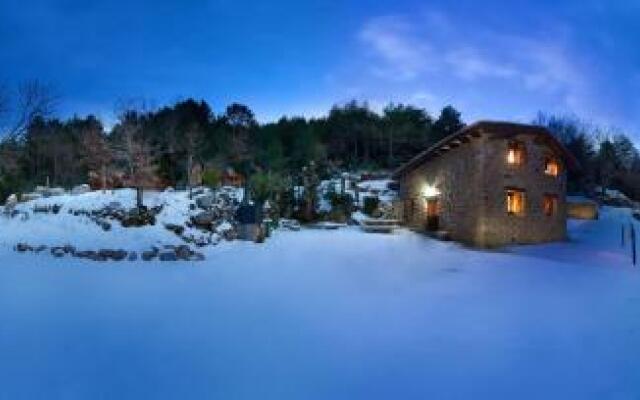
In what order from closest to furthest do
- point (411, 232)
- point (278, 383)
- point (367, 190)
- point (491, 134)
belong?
point (278, 383)
point (491, 134)
point (411, 232)
point (367, 190)

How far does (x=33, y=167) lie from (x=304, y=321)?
1646 inches

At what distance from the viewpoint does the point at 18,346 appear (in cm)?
999

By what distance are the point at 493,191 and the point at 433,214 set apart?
16.6ft

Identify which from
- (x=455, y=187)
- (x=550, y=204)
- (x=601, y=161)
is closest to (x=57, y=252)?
(x=455, y=187)

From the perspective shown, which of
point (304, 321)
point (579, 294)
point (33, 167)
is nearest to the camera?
point (304, 321)

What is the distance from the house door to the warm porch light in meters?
0.31

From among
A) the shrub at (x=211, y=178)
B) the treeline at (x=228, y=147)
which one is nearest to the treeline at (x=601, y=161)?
the treeline at (x=228, y=147)

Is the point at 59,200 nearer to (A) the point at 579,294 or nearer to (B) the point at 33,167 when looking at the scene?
(A) the point at 579,294

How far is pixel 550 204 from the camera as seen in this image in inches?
1224

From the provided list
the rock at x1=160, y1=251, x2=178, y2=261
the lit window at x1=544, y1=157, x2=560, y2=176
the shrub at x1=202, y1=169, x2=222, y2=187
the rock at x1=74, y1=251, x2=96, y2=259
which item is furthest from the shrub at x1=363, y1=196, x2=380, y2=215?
the rock at x1=74, y1=251, x2=96, y2=259

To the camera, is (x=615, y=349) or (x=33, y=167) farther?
(x=33, y=167)

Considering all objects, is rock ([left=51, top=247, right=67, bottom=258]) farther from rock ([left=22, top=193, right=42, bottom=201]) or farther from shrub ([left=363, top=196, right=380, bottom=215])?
shrub ([left=363, top=196, right=380, bottom=215])

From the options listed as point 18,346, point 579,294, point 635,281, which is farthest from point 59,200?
point 635,281

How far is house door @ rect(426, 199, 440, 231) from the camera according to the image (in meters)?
32.4
